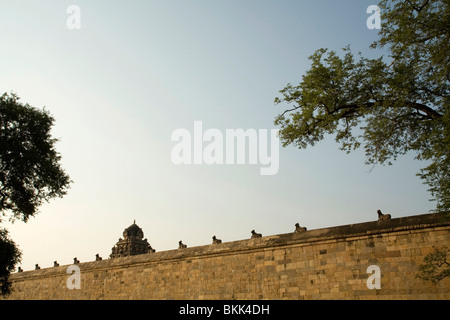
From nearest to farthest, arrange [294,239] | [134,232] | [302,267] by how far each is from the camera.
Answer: [302,267] < [294,239] < [134,232]

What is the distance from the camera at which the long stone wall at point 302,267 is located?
1355 centimetres

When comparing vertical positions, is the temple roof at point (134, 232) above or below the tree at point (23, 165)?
below

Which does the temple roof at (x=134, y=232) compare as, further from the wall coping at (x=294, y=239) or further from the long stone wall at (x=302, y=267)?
the long stone wall at (x=302, y=267)

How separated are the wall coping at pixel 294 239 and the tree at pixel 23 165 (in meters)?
7.60

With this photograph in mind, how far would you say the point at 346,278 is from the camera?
1479 cm

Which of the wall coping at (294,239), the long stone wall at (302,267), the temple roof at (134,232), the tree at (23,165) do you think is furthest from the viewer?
A: the temple roof at (134,232)

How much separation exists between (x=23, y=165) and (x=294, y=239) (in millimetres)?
14900

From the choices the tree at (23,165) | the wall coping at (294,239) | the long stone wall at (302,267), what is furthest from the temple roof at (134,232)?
the tree at (23,165)

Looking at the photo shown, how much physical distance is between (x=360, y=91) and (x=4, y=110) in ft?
58.3

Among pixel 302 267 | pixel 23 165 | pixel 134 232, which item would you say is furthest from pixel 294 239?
pixel 134 232

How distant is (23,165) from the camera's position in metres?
17.6

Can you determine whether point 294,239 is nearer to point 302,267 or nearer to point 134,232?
point 302,267
